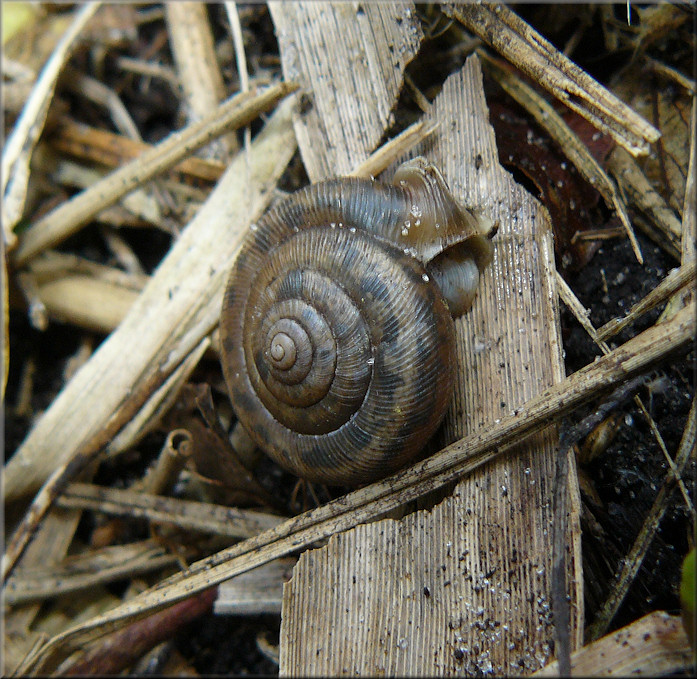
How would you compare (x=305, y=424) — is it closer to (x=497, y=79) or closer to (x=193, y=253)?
(x=193, y=253)

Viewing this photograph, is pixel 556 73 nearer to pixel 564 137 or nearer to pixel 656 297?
pixel 564 137

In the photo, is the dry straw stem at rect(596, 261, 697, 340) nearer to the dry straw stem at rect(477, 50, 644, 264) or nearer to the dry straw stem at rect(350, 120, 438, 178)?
the dry straw stem at rect(477, 50, 644, 264)

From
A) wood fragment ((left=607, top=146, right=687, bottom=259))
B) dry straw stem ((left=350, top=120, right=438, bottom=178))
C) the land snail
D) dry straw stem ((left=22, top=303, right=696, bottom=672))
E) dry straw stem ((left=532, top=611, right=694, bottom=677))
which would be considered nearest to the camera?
dry straw stem ((left=532, top=611, right=694, bottom=677))

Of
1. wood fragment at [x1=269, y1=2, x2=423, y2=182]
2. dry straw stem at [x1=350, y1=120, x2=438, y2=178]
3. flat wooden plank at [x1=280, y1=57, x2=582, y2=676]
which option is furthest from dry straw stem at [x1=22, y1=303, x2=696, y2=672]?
wood fragment at [x1=269, y1=2, x2=423, y2=182]

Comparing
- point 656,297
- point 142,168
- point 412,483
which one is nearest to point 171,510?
point 412,483

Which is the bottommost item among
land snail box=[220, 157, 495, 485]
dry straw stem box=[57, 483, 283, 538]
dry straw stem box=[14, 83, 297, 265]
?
dry straw stem box=[57, 483, 283, 538]

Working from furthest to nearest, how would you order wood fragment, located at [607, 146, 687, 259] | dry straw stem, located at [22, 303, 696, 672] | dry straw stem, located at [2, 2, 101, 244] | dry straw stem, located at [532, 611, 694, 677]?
dry straw stem, located at [2, 2, 101, 244], wood fragment, located at [607, 146, 687, 259], dry straw stem, located at [22, 303, 696, 672], dry straw stem, located at [532, 611, 694, 677]
